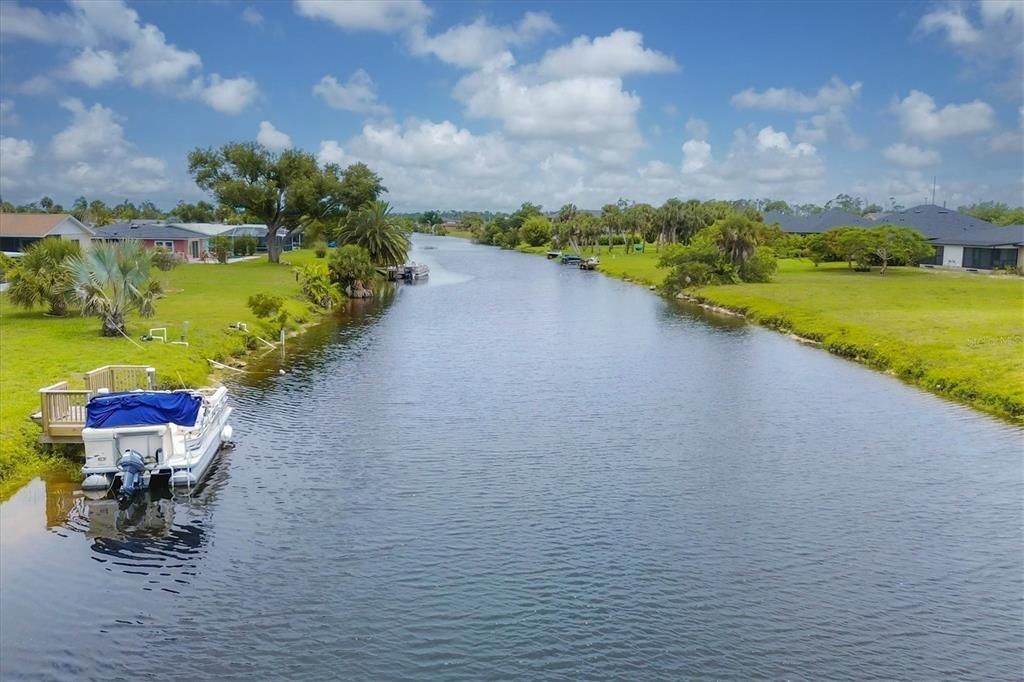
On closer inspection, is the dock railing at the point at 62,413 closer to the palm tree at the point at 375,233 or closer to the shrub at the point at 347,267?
the shrub at the point at 347,267

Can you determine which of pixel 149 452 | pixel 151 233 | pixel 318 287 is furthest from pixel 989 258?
pixel 151 233

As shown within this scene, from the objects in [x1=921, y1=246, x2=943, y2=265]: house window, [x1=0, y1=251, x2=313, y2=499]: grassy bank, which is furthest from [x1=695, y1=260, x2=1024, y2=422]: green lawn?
[x1=0, y1=251, x2=313, y2=499]: grassy bank

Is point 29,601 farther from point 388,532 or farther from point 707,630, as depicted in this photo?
point 707,630

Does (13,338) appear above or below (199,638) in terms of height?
above

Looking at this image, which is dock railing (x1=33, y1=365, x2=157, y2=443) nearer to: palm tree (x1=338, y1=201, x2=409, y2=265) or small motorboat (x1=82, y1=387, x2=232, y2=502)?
small motorboat (x1=82, y1=387, x2=232, y2=502)

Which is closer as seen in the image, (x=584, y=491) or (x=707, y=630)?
(x=707, y=630)

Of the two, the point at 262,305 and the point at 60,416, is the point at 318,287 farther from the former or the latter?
the point at 60,416

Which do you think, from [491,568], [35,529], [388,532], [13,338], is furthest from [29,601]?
[13,338]
